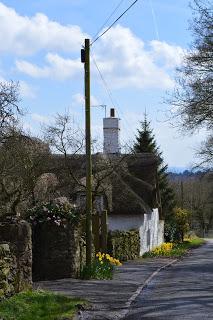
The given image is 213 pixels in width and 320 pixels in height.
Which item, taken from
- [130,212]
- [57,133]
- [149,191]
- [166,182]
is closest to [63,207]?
[57,133]

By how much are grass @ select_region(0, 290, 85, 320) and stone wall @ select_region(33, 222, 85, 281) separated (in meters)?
4.44

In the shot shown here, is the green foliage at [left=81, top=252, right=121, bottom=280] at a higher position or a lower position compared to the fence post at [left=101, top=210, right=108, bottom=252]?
lower

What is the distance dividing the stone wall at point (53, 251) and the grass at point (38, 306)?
4.44m

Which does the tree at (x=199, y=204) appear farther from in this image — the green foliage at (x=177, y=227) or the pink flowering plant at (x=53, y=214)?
the pink flowering plant at (x=53, y=214)

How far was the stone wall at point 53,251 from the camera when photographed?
1812 centimetres

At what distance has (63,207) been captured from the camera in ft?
60.6

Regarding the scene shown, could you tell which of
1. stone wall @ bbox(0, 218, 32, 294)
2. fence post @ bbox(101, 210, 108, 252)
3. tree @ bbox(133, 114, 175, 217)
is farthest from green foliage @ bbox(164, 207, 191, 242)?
stone wall @ bbox(0, 218, 32, 294)

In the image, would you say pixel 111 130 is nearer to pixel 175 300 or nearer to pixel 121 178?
pixel 121 178

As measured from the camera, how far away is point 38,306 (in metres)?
12.0

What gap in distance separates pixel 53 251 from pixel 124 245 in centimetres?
1207

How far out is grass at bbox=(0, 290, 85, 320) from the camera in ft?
35.5

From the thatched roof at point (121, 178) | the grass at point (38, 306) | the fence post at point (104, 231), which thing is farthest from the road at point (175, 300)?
the thatched roof at point (121, 178)

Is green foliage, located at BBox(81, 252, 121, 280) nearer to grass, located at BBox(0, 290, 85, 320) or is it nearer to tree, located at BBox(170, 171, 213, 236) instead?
grass, located at BBox(0, 290, 85, 320)

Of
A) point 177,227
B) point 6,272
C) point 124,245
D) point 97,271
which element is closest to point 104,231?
point 124,245
